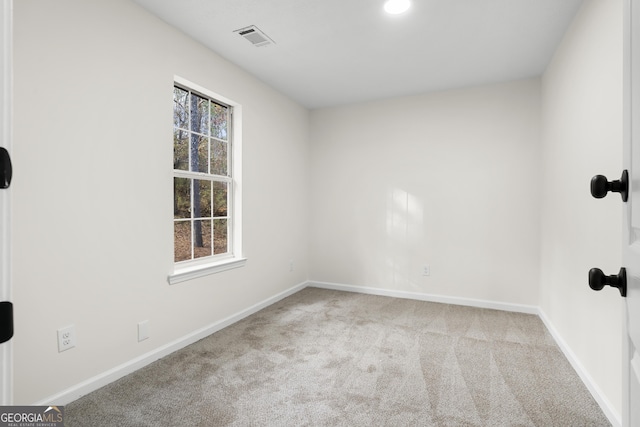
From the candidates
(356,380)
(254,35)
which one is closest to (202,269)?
(356,380)

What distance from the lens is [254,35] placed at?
105 inches

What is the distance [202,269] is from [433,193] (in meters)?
2.69

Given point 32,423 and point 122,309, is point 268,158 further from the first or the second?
point 32,423

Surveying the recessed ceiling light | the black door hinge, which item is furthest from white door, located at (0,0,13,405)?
the recessed ceiling light

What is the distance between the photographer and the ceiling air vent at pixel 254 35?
2578mm

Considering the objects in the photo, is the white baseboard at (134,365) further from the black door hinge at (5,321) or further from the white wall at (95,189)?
the black door hinge at (5,321)

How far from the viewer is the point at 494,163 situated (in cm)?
364

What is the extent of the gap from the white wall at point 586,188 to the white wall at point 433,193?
1.52 ft

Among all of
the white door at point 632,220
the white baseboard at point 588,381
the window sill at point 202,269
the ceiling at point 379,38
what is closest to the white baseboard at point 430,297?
the white baseboard at point 588,381

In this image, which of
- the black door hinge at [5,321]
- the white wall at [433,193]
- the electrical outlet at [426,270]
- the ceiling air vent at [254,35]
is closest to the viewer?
the black door hinge at [5,321]

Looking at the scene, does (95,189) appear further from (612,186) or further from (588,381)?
(588,381)

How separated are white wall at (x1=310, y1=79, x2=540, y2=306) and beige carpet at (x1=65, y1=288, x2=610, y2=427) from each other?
768mm

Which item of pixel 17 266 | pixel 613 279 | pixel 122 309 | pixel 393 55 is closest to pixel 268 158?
pixel 393 55

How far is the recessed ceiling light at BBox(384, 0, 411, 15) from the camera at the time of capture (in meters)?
2.23
